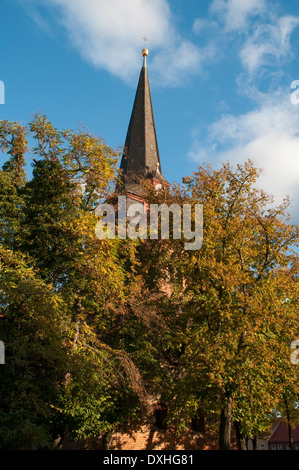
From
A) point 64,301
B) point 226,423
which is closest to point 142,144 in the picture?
point 64,301

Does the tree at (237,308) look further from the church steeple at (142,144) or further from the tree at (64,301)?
the church steeple at (142,144)

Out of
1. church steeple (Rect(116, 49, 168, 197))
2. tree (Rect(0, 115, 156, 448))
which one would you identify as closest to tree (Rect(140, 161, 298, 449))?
tree (Rect(0, 115, 156, 448))

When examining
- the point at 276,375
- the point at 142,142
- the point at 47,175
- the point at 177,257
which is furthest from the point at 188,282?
the point at 142,142

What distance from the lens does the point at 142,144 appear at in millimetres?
36219

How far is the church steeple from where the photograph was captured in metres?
34.1

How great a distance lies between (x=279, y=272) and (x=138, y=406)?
24.8ft

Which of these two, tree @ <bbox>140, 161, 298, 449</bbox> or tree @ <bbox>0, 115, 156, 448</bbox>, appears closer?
tree @ <bbox>0, 115, 156, 448</bbox>

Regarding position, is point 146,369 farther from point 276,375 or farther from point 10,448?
point 10,448

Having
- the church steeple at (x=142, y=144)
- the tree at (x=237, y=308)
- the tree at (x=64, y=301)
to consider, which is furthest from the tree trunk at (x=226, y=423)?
the church steeple at (x=142, y=144)

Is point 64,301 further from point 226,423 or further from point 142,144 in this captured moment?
point 142,144

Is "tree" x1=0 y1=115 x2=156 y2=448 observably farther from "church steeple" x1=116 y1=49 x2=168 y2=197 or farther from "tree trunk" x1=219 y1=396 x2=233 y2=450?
"church steeple" x1=116 y1=49 x2=168 y2=197

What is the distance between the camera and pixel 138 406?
54.4 feet

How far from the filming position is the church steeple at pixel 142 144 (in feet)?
112

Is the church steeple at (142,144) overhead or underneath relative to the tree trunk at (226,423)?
overhead
